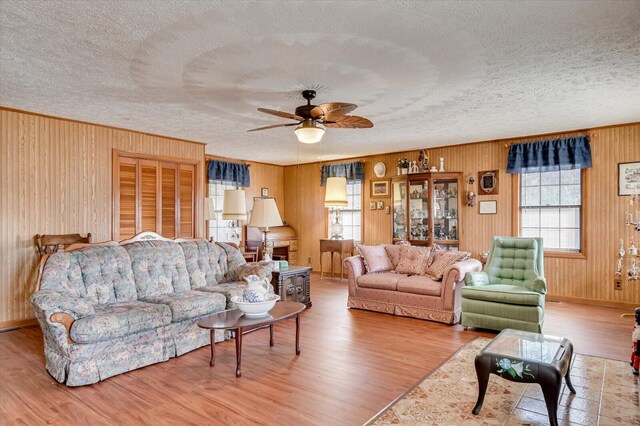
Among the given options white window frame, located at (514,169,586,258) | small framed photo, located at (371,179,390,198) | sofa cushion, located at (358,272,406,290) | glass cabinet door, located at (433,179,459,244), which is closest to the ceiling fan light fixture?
sofa cushion, located at (358,272,406,290)

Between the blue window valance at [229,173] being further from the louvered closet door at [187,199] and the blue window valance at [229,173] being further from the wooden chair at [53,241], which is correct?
A: the wooden chair at [53,241]

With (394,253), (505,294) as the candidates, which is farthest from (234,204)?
(505,294)

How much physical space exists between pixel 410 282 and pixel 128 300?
326 cm

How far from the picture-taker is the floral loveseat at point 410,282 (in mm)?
4789

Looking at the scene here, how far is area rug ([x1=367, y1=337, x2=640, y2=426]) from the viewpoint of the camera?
8.20 feet

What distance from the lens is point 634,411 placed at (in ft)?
8.48

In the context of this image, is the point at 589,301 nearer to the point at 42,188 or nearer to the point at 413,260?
the point at 413,260

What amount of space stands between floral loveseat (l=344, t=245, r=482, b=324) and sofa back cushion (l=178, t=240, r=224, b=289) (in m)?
1.84

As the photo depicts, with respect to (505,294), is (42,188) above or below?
above

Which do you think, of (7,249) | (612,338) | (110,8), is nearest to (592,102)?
(612,338)

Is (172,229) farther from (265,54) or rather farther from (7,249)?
(265,54)

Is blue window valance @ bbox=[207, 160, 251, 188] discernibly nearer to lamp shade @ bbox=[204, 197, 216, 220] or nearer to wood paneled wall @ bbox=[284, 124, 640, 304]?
lamp shade @ bbox=[204, 197, 216, 220]

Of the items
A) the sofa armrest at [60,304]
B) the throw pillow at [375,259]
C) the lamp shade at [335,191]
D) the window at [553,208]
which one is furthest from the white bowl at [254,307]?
the window at [553,208]

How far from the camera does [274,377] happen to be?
318 cm
